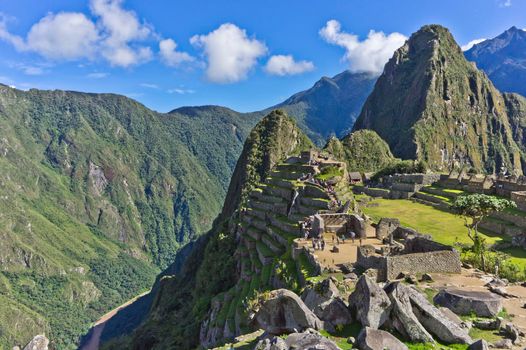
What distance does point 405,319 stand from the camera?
567 inches

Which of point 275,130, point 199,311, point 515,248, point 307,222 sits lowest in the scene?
point 199,311

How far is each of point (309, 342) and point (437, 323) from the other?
15.8 feet

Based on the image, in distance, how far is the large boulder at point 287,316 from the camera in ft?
50.6

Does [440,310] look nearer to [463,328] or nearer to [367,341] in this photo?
[463,328]

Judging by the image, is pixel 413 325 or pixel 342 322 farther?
pixel 342 322

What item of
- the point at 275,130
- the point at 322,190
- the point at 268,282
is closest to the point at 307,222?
the point at 268,282

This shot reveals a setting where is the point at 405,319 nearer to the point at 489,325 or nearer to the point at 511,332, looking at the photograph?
the point at 489,325

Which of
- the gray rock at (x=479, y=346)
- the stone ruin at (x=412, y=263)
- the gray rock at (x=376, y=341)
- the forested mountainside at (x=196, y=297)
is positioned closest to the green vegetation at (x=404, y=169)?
the forested mountainside at (x=196, y=297)

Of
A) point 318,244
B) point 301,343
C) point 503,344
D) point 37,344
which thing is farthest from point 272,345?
point 37,344

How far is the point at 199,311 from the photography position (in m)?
55.9

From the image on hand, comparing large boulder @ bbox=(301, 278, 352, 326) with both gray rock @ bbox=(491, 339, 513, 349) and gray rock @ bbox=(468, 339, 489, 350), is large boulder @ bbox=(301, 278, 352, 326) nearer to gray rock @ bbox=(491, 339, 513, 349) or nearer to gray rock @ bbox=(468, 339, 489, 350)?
gray rock @ bbox=(468, 339, 489, 350)

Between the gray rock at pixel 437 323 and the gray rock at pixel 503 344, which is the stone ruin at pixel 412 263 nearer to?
the gray rock at pixel 437 323

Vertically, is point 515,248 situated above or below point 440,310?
below

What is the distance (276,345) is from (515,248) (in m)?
44.4
